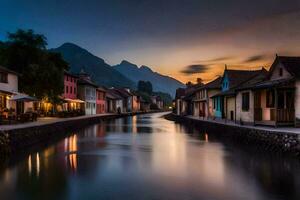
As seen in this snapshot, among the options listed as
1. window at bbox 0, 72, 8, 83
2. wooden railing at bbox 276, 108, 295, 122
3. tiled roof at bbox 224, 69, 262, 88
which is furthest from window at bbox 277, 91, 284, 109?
window at bbox 0, 72, 8, 83

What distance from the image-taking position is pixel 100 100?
89.9m

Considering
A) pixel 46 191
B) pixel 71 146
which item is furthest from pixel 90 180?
pixel 71 146

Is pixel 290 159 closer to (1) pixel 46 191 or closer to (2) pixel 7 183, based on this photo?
(1) pixel 46 191

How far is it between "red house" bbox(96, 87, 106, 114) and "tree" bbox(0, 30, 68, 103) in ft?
135

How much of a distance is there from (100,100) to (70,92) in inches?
889

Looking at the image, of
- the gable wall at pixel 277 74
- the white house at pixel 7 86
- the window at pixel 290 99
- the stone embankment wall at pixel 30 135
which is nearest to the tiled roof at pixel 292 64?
the gable wall at pixel 277 74

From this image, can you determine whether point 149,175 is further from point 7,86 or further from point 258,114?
point 7,86

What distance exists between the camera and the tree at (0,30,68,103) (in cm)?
4225

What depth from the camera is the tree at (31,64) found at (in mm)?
42250

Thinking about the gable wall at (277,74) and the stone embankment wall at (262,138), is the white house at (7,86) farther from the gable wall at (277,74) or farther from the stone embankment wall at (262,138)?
the gable wall at (277,74)

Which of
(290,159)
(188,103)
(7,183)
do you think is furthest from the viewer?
(188,103)

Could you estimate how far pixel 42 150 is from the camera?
23.9 m

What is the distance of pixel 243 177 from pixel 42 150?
14011mm

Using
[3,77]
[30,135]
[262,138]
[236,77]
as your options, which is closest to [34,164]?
[30,135]
